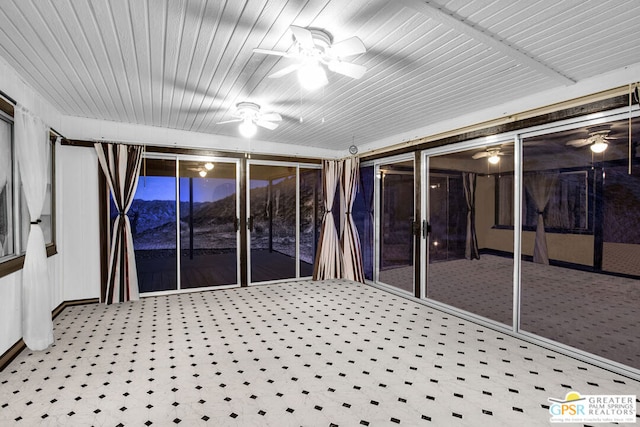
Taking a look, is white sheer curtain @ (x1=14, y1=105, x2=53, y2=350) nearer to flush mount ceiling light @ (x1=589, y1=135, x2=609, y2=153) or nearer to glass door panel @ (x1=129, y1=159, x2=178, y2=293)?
glass door panel @ (x1=129, y1=159, x2=178, y2=293)

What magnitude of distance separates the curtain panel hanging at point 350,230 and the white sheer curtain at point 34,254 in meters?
4.16

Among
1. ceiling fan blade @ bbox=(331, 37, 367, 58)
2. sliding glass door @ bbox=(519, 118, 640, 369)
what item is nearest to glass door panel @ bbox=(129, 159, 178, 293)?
ceiling fan blade @ bbox=(331, 37, 367, 58)

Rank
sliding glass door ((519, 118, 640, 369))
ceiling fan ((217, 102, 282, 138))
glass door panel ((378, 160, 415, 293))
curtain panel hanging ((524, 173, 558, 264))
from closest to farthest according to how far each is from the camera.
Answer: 1. sliding glass door ((519, 118, 640, 369))
2. ceiling fan ((217, 102, 282, 138))
3. glass door panel ((378, 160, 415, 293))
4. curtain panel hanging ((524, 173, 558, 264))

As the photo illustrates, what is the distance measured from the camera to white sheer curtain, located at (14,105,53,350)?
2754mm

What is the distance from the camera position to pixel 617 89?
2.37m

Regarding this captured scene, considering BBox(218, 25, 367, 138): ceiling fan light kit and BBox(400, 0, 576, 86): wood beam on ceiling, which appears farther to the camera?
BBox(218, 25, 367, 138): ceiling fan light kit

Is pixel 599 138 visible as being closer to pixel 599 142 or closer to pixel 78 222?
pixel 599 142

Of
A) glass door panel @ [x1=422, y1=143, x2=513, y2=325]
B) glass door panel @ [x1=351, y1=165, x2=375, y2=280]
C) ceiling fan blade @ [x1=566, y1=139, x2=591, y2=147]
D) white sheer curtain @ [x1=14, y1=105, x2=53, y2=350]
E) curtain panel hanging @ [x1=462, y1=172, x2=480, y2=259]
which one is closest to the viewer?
white sheer curtain @ [x1=14, y1=105, x2=53, y2=350]

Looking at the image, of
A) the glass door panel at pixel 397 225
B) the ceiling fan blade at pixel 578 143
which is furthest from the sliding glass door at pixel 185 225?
the ceiling fan blade at pixel 578 143

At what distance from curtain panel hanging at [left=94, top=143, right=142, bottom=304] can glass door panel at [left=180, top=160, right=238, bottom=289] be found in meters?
0.72

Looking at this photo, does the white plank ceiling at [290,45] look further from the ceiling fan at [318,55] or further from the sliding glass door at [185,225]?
the sliding glass door at [185,225]

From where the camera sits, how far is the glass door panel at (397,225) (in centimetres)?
579

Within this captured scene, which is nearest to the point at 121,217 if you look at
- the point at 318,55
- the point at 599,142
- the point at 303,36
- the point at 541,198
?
the point at 318,55

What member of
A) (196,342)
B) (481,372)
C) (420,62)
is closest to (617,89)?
(420,62)
